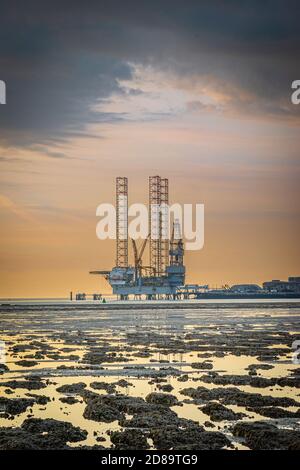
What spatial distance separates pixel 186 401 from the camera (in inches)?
1033

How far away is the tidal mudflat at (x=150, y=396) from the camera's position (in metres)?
19.9

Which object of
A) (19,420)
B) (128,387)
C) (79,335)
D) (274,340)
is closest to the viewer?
(19,420)

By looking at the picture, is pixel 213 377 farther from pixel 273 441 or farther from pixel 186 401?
pixel 273 441

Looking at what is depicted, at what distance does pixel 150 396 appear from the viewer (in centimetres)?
2689

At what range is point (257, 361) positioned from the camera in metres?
40.0

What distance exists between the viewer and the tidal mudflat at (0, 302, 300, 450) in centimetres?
1994

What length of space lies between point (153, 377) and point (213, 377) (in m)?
2.73

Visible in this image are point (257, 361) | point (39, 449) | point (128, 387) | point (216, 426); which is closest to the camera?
point (39, 449)

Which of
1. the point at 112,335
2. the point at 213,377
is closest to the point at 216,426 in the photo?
the point at 213,377

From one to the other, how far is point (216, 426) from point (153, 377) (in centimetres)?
1153

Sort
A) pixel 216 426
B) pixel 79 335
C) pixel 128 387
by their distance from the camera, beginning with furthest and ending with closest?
pixel 79 335, pixel 128 387, pixel 216 426

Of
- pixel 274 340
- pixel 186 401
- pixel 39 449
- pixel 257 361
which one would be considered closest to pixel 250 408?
pixel 186 401

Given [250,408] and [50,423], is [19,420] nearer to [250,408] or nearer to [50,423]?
[50,423]

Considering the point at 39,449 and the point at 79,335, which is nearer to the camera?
the point at 39,449
